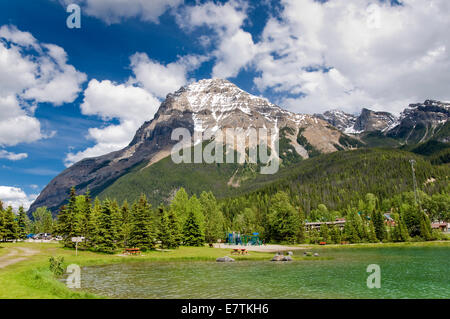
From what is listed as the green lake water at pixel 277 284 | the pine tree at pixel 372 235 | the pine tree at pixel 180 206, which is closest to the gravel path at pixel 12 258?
the green lake water at pixel 277 284

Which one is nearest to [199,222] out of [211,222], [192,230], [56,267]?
[192,230]

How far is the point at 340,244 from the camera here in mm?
111562

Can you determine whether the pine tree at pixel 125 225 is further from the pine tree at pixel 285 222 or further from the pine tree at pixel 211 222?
the pine tree at pixel 285 222

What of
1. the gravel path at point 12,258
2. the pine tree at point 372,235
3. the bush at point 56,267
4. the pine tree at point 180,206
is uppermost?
the pine tree at point 180,206

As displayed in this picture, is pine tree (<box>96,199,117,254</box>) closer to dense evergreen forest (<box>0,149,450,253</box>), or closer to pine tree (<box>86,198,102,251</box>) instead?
dense evergreen forest (<box>0,149,450,253</box>)

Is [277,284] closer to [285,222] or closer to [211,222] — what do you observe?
[211,222]

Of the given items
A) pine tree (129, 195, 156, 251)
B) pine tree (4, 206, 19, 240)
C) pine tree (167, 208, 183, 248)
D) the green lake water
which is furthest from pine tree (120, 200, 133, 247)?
the green lake water

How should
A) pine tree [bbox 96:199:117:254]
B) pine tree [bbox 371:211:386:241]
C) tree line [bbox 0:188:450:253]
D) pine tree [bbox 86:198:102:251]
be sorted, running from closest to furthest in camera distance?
pine tree [bbox 96:199:117:254], pine tree [bbox 86:198:102:251], tree line [bbox 0:188:450:253], pine tree [bbox 371:211:386:241]

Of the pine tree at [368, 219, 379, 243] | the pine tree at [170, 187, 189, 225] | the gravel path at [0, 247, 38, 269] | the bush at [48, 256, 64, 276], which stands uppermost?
the pine tree at [170, 187, 189, 225]

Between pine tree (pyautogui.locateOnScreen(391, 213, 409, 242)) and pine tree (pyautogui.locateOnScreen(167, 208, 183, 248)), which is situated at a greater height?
pine tree (pyautogui.locateOnScreen(167, 208, 183, 248))
